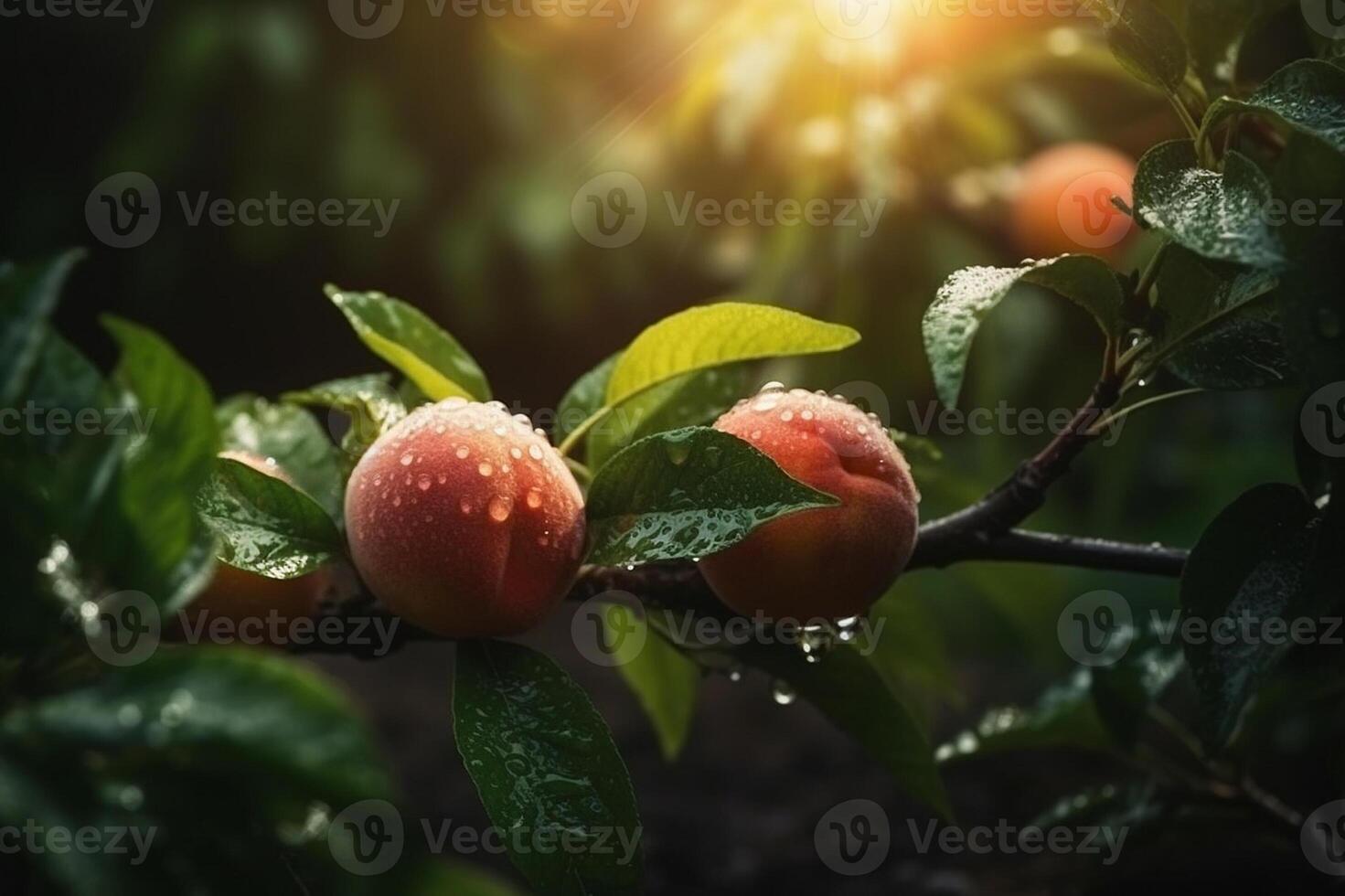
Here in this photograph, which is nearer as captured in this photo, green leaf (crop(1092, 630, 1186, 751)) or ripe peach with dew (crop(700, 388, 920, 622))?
ripe peach with dew (crop(700, 388, 920, 622))

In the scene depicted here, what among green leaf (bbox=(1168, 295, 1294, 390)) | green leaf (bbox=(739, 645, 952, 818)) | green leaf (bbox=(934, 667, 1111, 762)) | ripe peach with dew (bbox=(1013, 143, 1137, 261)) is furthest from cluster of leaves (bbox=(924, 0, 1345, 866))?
ripe peach with dew (bbox=(1013, 143, 1137, 261))

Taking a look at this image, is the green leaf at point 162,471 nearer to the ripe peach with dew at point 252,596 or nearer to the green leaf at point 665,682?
the ripe peach with dew at point 252,596

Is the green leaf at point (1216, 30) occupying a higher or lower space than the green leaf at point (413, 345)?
higher

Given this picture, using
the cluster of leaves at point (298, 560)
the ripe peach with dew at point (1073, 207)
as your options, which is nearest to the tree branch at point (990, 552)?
the cluster of leaves at point (298, 560)

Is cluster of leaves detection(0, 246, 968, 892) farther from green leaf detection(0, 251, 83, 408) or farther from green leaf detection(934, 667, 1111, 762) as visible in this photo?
green leaf detection(934, 667, 1111, 762)

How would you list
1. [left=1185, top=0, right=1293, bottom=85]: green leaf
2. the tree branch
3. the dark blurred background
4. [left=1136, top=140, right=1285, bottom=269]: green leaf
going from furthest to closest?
the dark blurred background
[left=1185, top=0, right=1293, bottom=85]: green leaf
the tree branch
[left=1136, top=140, right=1285, bottom=269]: green leaf

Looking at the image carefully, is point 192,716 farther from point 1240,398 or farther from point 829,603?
point 1240,398

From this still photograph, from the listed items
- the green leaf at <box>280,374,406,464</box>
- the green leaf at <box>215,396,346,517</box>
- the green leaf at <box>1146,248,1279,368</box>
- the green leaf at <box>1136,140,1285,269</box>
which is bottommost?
the green leaf at <box>215,396,346,517</box>
